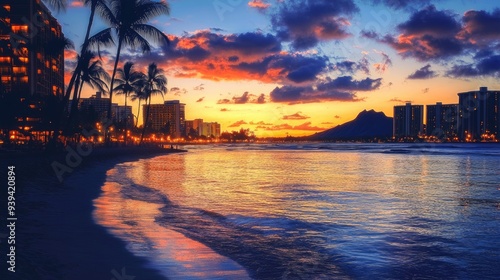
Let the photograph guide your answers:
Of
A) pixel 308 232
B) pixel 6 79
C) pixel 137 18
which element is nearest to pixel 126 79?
pixel 137 18

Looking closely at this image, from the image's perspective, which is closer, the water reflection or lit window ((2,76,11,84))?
the water reflection

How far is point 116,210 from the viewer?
1266 centimetres

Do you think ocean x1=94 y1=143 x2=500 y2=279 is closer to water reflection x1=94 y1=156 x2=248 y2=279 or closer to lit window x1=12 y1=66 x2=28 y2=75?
water reflection x1=94 y1=156 x2=248 y2=279

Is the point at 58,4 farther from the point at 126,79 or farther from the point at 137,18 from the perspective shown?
the point at 126,79

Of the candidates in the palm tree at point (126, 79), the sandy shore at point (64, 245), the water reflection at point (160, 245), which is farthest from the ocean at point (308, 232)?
the palm tree at point (126, 79)

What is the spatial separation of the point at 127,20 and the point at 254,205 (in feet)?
73.8

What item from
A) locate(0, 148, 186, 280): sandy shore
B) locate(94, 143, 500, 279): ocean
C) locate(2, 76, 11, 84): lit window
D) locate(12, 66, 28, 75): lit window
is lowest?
locate(94, 143, 500, 279): ocean


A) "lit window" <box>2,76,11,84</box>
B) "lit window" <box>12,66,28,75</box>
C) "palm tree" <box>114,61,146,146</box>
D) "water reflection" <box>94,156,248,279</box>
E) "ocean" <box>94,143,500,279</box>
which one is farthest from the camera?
"lit window" <box>12,66,28,75</box>

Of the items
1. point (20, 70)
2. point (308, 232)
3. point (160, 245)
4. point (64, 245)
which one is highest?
point (20, 70)

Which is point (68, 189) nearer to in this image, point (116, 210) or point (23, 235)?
point (116, 210)

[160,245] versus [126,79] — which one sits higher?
[126,79]

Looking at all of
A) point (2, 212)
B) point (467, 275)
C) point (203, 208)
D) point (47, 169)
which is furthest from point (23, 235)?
point (47, 169)

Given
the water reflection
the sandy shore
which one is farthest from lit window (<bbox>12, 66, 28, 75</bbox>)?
the water reflection

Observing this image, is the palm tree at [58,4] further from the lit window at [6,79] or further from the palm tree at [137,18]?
the lit window at [6,79]
